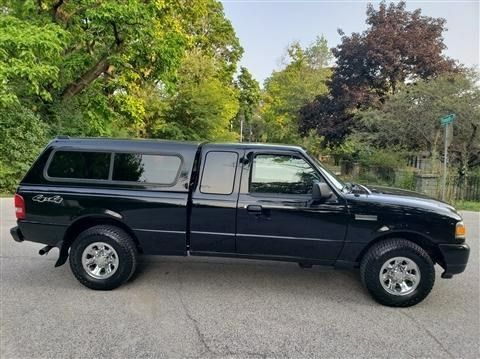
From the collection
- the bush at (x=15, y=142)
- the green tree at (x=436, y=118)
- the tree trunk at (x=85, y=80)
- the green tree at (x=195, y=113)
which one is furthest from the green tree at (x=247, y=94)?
the bush at (x=15, y=142)

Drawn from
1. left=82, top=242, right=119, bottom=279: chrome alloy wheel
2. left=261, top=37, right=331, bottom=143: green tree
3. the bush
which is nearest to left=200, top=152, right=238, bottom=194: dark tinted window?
left=82, top=242, right=119, bottom=279: chrome alloy wheel

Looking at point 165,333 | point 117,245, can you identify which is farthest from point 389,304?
point 117,245

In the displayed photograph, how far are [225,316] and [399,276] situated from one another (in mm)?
1948

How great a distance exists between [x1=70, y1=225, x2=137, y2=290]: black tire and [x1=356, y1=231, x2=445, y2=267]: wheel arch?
264 cm

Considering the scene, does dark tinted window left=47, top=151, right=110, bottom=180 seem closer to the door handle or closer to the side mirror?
the door handle

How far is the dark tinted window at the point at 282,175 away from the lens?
416 centimetres

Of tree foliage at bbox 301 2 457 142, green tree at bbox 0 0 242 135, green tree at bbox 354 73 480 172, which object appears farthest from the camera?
tree foliage at bbox 301 2 457 142

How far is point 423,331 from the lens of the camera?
3529mm

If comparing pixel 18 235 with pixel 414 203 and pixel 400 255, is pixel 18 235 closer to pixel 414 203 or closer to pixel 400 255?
pixel 400 255

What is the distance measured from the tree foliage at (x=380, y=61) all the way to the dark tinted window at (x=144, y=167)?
16485mm

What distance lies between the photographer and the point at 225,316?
3719 millimetres

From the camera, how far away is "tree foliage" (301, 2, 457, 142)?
18469mm

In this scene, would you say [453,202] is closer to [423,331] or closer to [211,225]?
[423,331]

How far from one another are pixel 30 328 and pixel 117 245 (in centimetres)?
118
